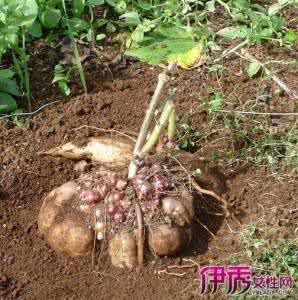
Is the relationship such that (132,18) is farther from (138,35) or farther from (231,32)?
(231,32)

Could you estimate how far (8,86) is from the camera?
272 cm

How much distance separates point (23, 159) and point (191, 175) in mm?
721

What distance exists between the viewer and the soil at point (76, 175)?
2137 millimetres

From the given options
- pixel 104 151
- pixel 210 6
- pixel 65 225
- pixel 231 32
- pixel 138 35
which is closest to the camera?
pixel 65 225

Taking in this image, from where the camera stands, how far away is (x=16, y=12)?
8.68 feet

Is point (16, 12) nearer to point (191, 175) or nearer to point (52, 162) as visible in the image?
point (52, 162)

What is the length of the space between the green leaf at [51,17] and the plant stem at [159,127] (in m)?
1.15

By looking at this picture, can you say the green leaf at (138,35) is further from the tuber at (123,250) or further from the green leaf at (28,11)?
the tuber at (123,250)

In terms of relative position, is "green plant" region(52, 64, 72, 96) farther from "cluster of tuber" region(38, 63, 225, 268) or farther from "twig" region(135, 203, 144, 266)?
"twig" region(135, 203, 144, 266)

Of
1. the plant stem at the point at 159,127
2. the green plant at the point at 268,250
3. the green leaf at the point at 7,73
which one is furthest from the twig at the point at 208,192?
the green leaf at the point at 7,73

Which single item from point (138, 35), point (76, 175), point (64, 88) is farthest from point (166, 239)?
point (138, 35)

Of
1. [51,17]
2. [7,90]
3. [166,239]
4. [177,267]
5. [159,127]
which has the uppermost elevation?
[159,127]

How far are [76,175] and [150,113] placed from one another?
1.81 ft

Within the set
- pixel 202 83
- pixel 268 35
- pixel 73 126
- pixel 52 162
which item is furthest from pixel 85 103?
pixel 268 35
